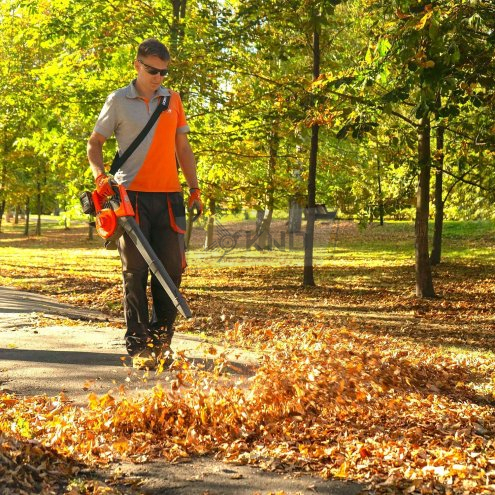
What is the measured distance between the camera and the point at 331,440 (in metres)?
4.41

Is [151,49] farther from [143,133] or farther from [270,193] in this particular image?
[270,193]

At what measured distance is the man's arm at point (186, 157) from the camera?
21.3 ft

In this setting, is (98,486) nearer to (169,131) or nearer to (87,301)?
(169,131)

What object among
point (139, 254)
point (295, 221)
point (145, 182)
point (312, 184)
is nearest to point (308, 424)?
point (139, 254)

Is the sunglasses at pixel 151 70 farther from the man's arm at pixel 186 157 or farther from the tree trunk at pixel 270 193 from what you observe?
the tree trunk at pixel 270 193

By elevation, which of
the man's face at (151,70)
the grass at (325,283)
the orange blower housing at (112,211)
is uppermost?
the man's face at (151,70)

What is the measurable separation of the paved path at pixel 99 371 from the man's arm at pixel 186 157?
146cm

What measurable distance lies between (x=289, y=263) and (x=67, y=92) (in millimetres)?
12160

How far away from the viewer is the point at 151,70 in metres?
6.09

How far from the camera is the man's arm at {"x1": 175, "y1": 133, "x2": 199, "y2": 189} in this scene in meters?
6.49

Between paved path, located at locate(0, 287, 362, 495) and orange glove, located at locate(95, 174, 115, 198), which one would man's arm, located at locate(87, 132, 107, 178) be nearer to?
orange glove, located at locate(95, 174, 115, 198)

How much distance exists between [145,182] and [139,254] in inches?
23.3

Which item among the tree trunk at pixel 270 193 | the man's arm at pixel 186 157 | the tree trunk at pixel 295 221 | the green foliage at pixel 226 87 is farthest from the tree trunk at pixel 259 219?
the man's arm at pixel 186 157

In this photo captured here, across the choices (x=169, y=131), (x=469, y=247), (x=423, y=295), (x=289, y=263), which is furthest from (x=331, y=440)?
(x=469, y=247)
